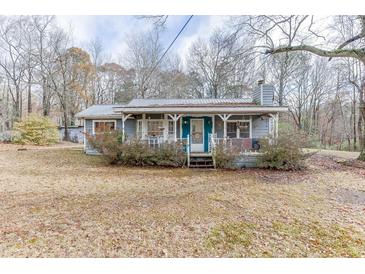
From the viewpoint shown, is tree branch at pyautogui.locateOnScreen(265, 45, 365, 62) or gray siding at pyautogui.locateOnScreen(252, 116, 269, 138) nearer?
tree branch at pyautogui.locateOnScreen(265, 45, 365, 62)

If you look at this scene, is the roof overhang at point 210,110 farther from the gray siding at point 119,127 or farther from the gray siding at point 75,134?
the gray siding at point 75,134

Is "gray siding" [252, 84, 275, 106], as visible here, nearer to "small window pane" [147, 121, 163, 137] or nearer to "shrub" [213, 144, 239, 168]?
"shrub" [213, 144, 239, 168]

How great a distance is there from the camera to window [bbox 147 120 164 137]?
11602mm

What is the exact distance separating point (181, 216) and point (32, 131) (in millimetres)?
18383

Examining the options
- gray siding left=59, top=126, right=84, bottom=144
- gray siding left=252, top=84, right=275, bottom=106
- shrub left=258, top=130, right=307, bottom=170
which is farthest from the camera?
gray siding left=59, top=126, right=84, bottom=144

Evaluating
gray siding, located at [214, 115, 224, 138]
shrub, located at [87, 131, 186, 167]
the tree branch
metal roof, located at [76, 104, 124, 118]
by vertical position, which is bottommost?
shrub, located at [87, 131, 186, 167]

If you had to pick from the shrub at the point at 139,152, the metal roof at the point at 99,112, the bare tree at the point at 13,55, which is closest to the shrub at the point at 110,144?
the shrub at the point at 139,152

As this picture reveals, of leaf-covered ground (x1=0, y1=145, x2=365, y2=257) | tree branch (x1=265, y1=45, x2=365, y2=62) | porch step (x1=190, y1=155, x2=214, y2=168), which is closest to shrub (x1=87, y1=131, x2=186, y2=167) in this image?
porch step (x1=190, y1=155, x2=214, y2=168)

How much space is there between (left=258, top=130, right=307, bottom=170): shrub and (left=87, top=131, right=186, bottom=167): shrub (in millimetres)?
3391

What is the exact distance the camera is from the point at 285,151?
8.26 meters

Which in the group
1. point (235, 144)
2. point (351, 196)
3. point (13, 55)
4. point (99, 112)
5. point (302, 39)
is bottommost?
point (351, 196)

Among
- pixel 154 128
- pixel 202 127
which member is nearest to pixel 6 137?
pixel 154 128

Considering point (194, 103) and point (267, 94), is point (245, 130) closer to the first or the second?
point (267, 94)

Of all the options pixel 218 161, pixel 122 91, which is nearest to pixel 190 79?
pixel 122 91
